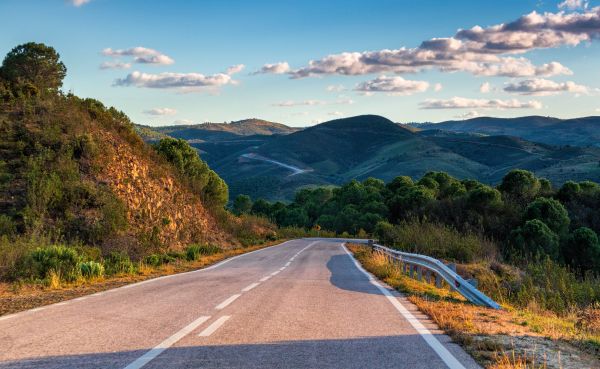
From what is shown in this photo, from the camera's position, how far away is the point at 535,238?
128 ft

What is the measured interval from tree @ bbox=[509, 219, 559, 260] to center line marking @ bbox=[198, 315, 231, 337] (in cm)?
3411

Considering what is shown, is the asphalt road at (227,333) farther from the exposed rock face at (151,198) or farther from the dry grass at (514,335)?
the exposed rock face at (151,198)

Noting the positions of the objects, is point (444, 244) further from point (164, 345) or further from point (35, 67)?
point (35, 67)

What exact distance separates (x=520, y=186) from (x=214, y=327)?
5402cm

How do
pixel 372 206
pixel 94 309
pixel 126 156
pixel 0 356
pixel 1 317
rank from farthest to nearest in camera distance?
1. pixel 372 206
2. pixel 126 156
3. pixel 94 309
4. pixel 1 317
5. pixel 0 356

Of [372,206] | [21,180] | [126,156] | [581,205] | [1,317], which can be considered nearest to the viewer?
[1,317]

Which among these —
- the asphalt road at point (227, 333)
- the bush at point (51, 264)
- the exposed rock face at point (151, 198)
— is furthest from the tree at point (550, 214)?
the bush at point (51, 264)

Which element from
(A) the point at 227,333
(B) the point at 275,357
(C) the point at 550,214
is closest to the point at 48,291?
(A) the point at 227,333

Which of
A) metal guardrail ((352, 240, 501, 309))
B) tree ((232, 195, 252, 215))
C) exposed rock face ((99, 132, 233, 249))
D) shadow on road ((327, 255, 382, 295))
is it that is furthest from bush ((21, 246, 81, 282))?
tree ((232, 195, 252, 215))

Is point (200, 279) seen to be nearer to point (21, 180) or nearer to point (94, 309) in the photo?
point (94, 309)

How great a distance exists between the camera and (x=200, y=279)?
15180mm

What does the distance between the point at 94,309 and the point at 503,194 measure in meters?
50.9

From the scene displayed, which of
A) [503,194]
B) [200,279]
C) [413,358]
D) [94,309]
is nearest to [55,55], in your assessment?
[200,279]

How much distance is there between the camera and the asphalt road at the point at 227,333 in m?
5.55
